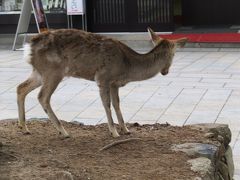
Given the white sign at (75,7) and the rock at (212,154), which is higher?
the white sign at (75,7)

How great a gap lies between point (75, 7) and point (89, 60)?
35.2ft

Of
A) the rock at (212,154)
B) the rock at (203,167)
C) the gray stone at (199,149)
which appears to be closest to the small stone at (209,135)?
the rock at (212,154)

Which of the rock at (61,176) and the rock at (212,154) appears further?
the rock at (212,154)

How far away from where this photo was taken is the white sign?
51.2 ft

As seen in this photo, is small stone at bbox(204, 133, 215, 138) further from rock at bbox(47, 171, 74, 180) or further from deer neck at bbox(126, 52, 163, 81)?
rock at bbox(47, 171, 74, 180)

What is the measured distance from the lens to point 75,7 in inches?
616

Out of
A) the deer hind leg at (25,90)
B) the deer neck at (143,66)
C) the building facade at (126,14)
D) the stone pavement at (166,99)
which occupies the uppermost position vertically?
the deer neck at (143,66)

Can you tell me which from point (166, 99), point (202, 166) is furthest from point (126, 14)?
point (202, 166)

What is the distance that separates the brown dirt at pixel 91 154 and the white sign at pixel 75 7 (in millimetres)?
10070

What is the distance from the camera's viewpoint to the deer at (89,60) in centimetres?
513

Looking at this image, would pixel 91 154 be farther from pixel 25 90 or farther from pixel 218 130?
pixel 218 130

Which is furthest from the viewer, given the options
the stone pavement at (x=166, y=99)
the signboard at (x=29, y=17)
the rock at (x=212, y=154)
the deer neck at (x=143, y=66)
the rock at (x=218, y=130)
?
the signboard at (x=29, y=17)

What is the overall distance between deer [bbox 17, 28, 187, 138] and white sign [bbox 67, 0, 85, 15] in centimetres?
1048

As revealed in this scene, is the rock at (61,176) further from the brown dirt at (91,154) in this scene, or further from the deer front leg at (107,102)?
the deer front leg at (107,102)
